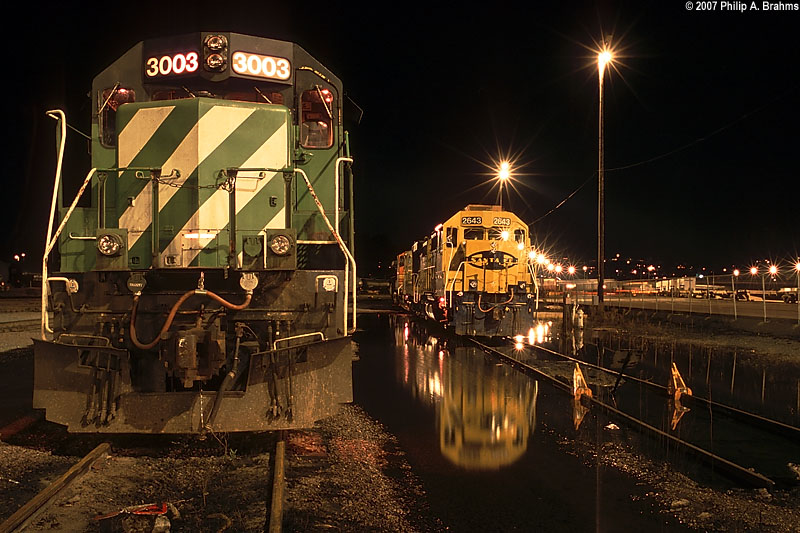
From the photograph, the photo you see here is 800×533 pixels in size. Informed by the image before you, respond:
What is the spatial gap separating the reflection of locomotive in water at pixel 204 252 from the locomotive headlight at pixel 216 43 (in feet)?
0.03

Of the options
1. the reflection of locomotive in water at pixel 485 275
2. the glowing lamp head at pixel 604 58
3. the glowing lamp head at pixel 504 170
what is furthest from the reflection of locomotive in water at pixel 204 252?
the glowing lamp head at pixel 504 170

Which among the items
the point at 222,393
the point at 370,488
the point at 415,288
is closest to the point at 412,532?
the point at 370,488

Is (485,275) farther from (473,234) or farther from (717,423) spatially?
(717,423)

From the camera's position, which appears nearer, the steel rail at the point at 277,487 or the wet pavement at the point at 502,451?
the steel rail at the point at 277,487

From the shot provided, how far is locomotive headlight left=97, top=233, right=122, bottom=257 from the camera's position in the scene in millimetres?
5746

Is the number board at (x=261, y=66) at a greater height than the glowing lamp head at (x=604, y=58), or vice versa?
the glowing lamp head at (x=604, y=58)

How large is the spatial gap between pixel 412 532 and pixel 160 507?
1.92m

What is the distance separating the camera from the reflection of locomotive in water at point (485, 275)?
1755cm

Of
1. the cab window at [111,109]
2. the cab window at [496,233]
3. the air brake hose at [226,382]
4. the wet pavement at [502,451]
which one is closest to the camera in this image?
the wet pavement at [502,451]

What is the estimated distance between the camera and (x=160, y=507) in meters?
4.67

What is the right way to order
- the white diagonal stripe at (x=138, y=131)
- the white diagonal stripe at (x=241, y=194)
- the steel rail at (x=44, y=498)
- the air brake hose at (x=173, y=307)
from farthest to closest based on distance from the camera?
the white diagonal stripe at (x=138, y=131), the white diagonal stripe at (x=241, y=194), the air brake hose at (x=173, y=307), the steel rail at (x=44, y=498)

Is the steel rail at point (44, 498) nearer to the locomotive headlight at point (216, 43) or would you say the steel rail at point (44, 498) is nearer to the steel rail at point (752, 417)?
the locomotive headlight at point (216, 43)

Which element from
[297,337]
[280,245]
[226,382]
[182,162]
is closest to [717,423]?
[297,337]

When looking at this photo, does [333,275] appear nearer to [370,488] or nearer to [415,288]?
[370,488]
